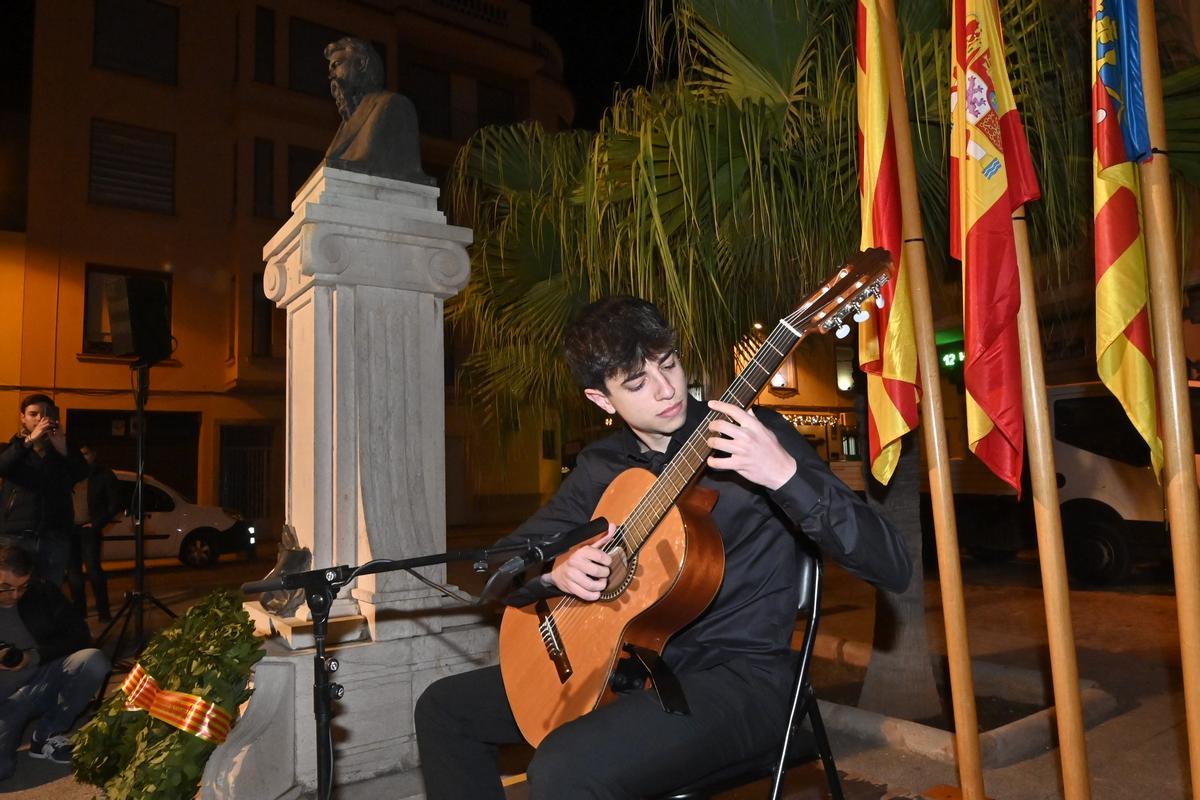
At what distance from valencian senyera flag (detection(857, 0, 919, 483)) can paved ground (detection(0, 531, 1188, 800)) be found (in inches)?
47.9

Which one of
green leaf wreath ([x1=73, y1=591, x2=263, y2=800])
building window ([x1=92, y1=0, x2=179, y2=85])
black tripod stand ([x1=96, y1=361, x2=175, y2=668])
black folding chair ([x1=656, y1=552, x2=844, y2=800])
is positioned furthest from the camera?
building window ([x1=92, y1=0, x2=179, y2=85])

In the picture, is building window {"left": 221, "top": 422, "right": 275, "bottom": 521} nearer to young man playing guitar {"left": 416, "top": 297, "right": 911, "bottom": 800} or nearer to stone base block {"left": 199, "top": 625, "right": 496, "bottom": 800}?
stone base block {"left": 199, "top": 625, "right": 496, "bottom": 800}

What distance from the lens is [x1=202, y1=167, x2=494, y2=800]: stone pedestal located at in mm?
3139

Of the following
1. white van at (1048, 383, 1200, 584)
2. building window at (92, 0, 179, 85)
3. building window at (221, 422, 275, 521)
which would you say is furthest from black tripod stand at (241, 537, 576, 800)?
building window at (92, 0, 179, 85)

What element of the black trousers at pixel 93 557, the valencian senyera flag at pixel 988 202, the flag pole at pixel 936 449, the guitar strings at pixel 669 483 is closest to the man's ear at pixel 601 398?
the guitar strings at pixel 669 483

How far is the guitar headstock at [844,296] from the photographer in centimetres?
183

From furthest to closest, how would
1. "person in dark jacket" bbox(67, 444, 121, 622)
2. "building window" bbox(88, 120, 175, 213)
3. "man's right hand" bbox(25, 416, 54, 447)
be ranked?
1. "building window" bbox(88, 120, 175, 213)
2. "person in dark jacket" bbox(67, 444, 121, 622)
3. "man's right hand" bbox(25, 416, 54, 447)

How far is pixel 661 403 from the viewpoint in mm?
2098

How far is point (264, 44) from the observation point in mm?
17188

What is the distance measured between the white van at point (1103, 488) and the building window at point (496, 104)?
54.2 ft

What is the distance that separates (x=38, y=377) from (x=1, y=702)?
13.0 m

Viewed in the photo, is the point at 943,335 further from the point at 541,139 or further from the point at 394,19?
the point at 394,19

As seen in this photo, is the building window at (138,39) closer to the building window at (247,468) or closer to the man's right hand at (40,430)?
the building window at (247,468)

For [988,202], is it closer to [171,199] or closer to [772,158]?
[772,158]
